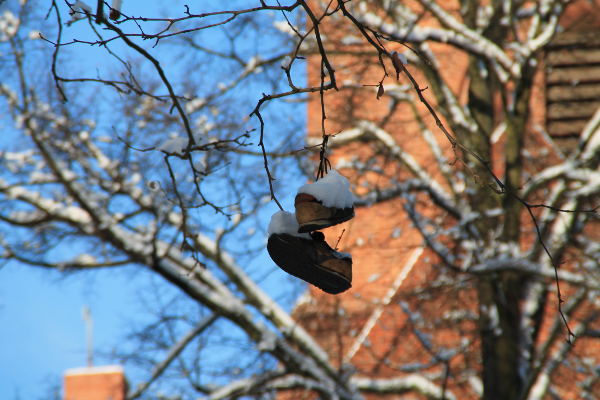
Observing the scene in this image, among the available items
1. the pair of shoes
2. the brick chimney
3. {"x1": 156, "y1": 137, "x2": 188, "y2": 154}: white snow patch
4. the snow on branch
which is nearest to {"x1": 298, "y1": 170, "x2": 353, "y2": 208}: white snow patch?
the pair of shoes

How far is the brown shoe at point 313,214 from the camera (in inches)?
90.1

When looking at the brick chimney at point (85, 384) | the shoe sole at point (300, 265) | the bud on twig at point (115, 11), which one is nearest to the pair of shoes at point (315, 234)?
the shoe sole at point (300, 265)

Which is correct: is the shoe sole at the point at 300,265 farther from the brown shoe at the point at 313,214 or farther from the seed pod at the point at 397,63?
the seed pod at the point at 397,63

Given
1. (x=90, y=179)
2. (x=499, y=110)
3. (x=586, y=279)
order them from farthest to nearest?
(x=499, y=110)
(x=90, y=179)
(x=586, y=279)

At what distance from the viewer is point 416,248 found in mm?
8812

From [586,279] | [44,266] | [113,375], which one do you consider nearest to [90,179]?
[44,266]

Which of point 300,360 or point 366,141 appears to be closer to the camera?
point 300,360

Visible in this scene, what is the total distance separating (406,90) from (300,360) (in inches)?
158

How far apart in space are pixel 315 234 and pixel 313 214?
12.7 inches

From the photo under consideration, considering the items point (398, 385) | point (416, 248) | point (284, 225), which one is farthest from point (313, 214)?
point (416, 248)

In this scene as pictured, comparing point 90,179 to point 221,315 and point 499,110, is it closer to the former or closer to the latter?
point 221,315

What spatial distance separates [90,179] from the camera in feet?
26.7

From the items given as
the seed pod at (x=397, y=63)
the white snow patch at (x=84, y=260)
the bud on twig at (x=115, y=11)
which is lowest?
the seed pod at (x=397, y=63)

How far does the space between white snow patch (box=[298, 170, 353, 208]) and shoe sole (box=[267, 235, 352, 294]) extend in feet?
0.81
